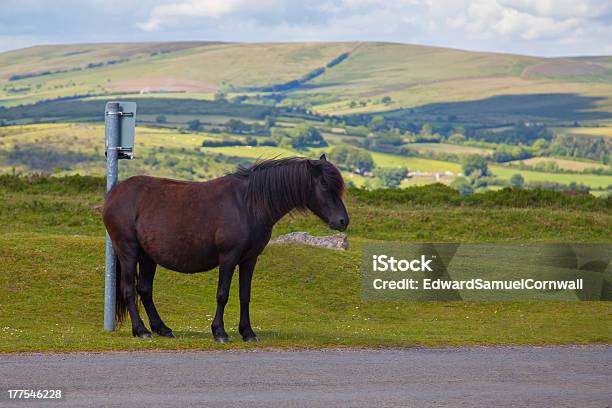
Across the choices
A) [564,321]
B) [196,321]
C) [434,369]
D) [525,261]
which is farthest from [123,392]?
[525,261]

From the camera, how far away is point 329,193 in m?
17.5

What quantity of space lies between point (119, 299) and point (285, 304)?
769 centimetres

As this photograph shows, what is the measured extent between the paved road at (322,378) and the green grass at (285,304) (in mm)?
1251

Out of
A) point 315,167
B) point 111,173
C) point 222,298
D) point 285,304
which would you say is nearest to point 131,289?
point 222,298

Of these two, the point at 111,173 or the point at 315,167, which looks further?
the point at 111,173

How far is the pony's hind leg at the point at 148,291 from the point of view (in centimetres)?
1872

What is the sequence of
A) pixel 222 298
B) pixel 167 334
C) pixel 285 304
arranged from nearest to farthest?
pixel 222 298, pixel 167 334, pixel 285 304

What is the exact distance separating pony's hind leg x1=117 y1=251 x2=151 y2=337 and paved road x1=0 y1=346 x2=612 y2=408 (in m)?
2.71

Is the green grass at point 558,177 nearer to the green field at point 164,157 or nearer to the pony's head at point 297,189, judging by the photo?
the green field at point 164,157

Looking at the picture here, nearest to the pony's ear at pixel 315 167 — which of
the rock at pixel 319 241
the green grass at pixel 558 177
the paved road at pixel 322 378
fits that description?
the paved road at pixel 322 378

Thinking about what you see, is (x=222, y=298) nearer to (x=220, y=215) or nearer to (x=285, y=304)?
(x=220, y=215)

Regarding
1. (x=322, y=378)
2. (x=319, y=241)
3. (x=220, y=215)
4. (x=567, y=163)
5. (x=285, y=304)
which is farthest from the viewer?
(x=567, y=163)

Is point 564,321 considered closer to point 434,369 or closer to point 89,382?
point 434,369

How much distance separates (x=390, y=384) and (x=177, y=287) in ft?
46.4
